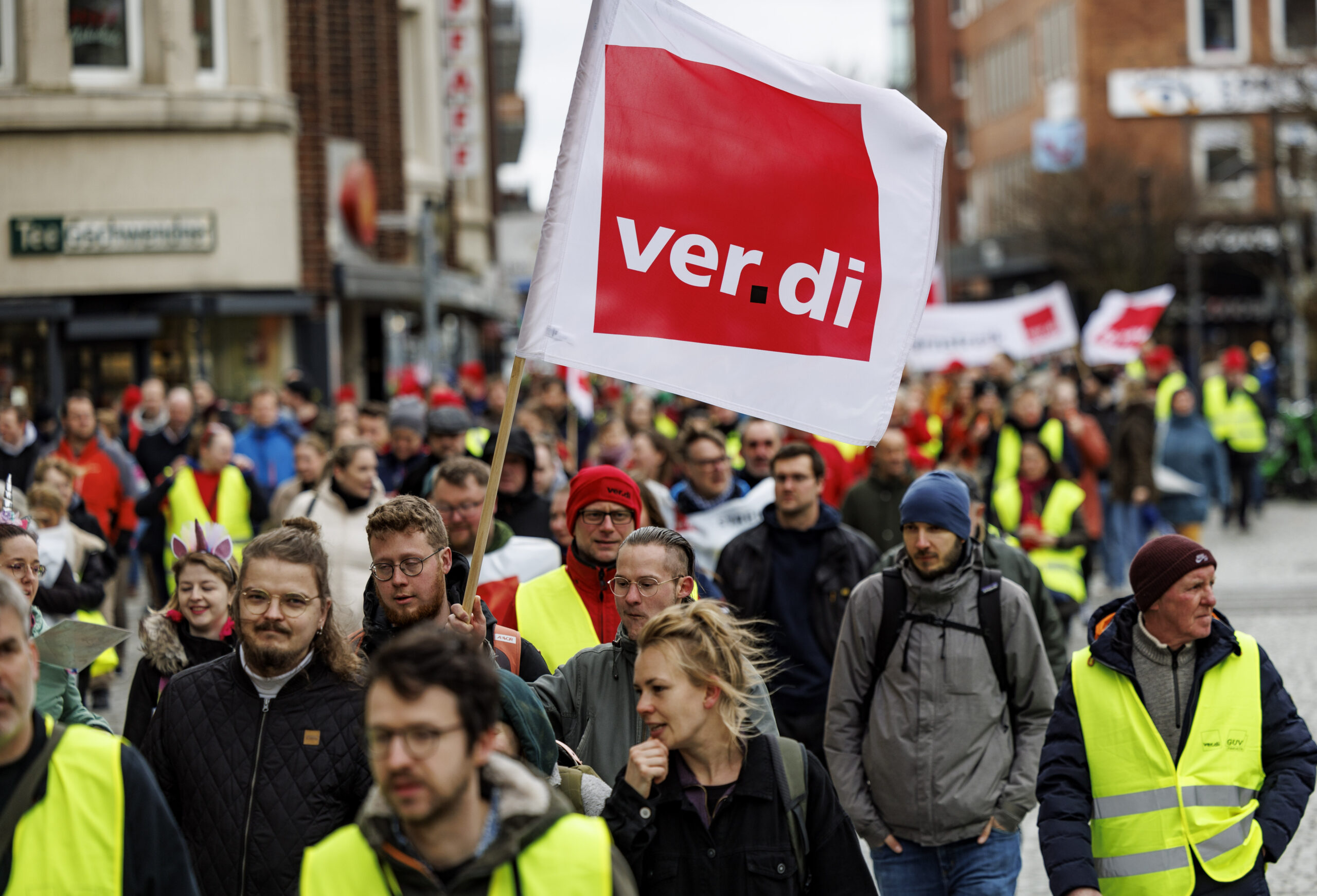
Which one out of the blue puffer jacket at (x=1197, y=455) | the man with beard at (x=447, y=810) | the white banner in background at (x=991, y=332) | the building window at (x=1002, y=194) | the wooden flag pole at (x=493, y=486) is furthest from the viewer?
the building window at (x=1002, y=194)

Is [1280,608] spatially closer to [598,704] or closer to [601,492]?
[601,492]

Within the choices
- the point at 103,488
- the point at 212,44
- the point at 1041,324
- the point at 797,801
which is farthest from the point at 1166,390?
the point at 797,801

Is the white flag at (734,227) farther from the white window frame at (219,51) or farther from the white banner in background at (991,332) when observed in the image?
the white window frame at (219,51)

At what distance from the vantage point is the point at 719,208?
17.0ft

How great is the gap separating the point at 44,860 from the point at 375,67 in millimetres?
27399

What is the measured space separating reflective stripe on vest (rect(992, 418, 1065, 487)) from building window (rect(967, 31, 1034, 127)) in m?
49.1

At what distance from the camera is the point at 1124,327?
2180 cm

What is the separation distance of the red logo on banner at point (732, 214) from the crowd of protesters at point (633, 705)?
0.68 meters

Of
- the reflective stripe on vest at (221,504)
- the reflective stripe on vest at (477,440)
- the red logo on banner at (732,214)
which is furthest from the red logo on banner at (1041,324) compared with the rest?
the red logo on banner at (732,214)

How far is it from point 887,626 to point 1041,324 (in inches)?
630

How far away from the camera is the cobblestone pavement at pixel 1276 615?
7480mm

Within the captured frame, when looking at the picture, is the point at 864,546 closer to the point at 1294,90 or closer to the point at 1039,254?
the point at 1294,90

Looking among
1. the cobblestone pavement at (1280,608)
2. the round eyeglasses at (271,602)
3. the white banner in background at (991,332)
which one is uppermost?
the white banner in background at (991,332)

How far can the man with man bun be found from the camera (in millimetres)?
4660
